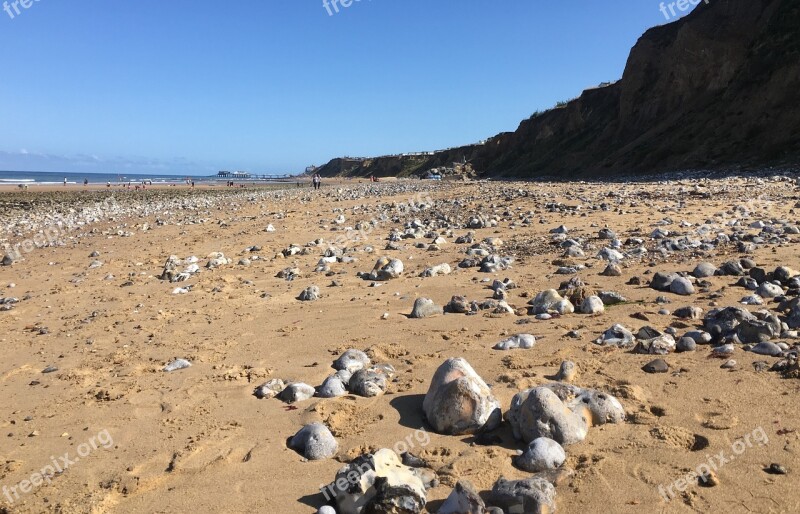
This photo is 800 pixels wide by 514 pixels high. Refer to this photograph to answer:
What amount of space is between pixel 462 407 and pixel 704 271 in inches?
170

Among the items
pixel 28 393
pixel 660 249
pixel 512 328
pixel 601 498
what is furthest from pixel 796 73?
pixel 28 393

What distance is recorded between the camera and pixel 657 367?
12.5ft

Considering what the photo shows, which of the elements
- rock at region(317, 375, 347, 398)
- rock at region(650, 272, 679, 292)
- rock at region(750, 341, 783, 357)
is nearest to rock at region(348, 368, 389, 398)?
rock at region(317, 375, 347, 398)

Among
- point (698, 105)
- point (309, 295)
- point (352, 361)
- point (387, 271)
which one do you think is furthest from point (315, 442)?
point (698, 105)

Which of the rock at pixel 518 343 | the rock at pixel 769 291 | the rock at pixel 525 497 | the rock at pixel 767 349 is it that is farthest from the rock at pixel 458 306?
the rock at pixel 525 497

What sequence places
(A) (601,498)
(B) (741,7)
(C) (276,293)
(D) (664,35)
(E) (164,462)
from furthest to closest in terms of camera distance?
(D) (664,35), (B) (741,7), (C) (276,293), (E) (164,462), (A) (601,498)

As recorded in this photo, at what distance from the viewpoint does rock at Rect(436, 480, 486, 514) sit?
Answer: 92.2 inches

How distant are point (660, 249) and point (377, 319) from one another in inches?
180

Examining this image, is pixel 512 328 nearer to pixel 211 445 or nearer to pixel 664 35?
pixel 211 445

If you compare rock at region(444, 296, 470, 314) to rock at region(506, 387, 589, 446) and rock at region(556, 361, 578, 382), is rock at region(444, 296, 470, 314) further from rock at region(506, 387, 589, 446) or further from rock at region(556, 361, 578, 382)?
rock at region(506, 387, 589, 446)

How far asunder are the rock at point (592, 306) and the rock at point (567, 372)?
1491 mm

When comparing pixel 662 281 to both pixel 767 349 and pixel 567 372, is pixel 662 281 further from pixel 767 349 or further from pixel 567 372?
pixel 567 372

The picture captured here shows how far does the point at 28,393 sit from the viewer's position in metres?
4.34

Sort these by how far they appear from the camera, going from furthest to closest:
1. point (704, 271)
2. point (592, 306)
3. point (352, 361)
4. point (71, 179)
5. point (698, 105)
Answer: point (71, 179)
point (698, 105)
point (704, 271)
point (592, 306)
point (352, 361)
